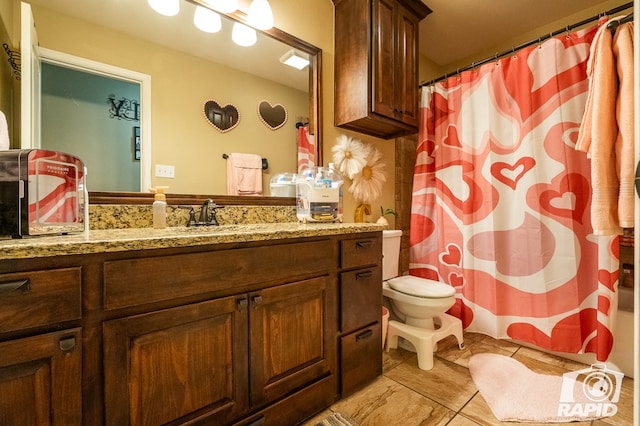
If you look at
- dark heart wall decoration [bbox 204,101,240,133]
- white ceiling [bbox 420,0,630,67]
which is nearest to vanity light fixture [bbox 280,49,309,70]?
dark heart wall decoration [bbox 204,101,240,133]

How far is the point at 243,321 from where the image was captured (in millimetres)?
993

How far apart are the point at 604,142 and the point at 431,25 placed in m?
1.66

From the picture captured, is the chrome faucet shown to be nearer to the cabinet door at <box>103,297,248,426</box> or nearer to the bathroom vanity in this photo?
the bathroom vanity

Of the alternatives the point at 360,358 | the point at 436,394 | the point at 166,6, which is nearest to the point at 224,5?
the point at 166,6

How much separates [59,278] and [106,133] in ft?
2.46

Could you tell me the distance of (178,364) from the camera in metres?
0.87

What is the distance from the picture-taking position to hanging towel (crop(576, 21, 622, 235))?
1.23 meters

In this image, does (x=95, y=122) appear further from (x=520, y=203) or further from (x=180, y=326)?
(x=520, y=203)

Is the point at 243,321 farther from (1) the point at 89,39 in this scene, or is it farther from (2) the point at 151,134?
(1) the point at 89,39

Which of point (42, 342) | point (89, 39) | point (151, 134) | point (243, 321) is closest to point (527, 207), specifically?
point (243, 321)

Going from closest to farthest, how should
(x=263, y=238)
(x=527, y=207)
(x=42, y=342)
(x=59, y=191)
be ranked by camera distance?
(x=42, y=342), (x=59, y=191), (x=263, y=238), (x=527, y=207)

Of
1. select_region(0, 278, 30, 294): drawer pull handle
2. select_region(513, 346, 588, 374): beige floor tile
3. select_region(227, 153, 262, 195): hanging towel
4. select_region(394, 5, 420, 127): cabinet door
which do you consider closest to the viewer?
select_region(0, 278, 30, 294): drawer pull handle

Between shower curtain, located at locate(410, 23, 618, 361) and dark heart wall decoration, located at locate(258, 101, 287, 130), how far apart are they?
3.85 ft

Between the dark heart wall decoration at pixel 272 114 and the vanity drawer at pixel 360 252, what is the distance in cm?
89
